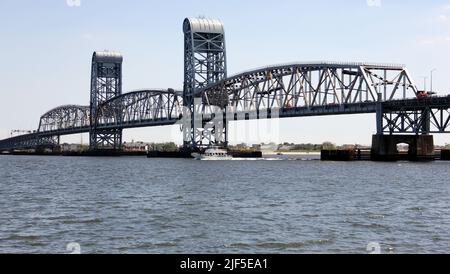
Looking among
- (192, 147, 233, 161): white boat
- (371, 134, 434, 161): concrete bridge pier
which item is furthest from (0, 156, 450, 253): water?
(192, 147, 233, 161): white boat

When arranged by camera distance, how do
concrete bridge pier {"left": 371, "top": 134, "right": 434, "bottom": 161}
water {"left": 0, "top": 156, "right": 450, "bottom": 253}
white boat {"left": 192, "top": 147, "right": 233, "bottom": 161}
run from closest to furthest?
water {"left": 0, "top": 156, "right": 450, "bottom": 253}
concrete bridge pier {"left": 371, "top": 134, "right": 434, "bottom": 161}
white boat {"left": 192, "top": 147, "right": 233, "bottom": 161}

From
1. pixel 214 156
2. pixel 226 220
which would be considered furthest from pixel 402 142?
pixel 226 220

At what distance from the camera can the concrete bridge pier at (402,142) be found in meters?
129

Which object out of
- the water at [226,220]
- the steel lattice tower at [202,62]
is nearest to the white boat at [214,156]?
the steel lattice tower at [202,62]

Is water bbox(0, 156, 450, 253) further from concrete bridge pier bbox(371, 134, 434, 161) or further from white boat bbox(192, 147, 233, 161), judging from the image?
white boat bbox(192, 147, 233, 161)

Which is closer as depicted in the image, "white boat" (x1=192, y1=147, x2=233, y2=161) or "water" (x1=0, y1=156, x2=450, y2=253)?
"water" (x1=0, y1=156, x2=450, y2=253)

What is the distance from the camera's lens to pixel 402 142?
429 feet

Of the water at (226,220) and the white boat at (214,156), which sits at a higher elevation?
the white boat at (214,156)

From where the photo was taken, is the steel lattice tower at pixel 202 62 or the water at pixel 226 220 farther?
the steel lattice tower at pixel 202 62

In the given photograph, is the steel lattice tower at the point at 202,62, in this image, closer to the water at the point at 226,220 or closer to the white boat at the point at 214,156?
the white boat at the point at 214,156

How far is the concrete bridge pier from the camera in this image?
129250 millimetres
